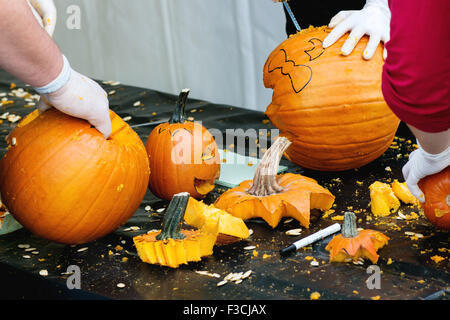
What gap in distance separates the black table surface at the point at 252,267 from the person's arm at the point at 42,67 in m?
0.31

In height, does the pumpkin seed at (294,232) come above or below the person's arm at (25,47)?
below

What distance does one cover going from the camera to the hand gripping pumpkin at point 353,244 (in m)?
1.13

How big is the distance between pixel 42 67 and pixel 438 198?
0.86 m

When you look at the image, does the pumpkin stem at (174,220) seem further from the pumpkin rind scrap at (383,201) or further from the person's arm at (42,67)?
the pumpkin rind scrap at (383,201)

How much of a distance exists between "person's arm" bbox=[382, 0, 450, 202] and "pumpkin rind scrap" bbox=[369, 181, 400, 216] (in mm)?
350

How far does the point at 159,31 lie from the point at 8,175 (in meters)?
2.26

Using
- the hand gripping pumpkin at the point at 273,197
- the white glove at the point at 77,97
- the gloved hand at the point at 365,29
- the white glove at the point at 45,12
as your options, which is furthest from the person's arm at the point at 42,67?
the gloved hand at the point at 365,29

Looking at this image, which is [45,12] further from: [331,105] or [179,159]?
[331,105]

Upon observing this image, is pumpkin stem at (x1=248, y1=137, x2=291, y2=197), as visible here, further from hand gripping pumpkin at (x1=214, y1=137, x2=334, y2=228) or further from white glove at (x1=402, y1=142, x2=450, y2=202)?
white glove at (x1=402, y1=142, x2=450, y2=202)

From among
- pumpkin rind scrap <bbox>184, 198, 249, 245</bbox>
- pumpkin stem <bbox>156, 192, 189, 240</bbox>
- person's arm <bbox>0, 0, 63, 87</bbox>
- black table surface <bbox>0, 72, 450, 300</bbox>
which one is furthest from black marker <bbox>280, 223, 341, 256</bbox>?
person's arm <bbox>0, 0, 63, 87</bbox>

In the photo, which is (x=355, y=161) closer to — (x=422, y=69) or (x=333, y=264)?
(x=333, y=264)

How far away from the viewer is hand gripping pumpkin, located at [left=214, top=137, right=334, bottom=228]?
52.3 inches
